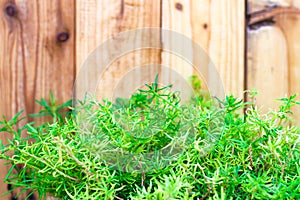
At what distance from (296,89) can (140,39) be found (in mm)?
489

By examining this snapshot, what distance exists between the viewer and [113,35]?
1.34 m

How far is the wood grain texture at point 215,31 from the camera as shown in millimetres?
1377

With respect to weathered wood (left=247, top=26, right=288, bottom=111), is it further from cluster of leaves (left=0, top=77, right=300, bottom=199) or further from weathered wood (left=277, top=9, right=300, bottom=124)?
cluster of leaves (left=0, top=77, right=300, bottom=199)

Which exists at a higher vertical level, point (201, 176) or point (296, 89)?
point (296, 89)

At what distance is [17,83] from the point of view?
1.28m

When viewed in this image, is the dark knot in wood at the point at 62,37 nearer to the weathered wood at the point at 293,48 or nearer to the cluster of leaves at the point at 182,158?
the cluster of leaves at the point at 182,158

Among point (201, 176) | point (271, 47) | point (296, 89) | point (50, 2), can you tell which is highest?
point (50, 2)

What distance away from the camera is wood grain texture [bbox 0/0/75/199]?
1271mm

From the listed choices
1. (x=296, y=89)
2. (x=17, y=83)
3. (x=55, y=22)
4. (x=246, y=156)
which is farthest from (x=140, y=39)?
(x=246, y=156)

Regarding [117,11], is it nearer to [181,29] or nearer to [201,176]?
[181,29]

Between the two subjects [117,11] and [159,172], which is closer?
[159,172]

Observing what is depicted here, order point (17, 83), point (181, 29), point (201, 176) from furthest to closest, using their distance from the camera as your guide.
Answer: point (181, 29) < point (17, 83) < point (201, 176)

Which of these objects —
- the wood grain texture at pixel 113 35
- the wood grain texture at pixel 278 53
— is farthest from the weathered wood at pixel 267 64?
the wood grain texture at pixel 113 35

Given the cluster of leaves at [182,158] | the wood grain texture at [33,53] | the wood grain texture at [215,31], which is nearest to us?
the cluster of leaves at [182,158]
